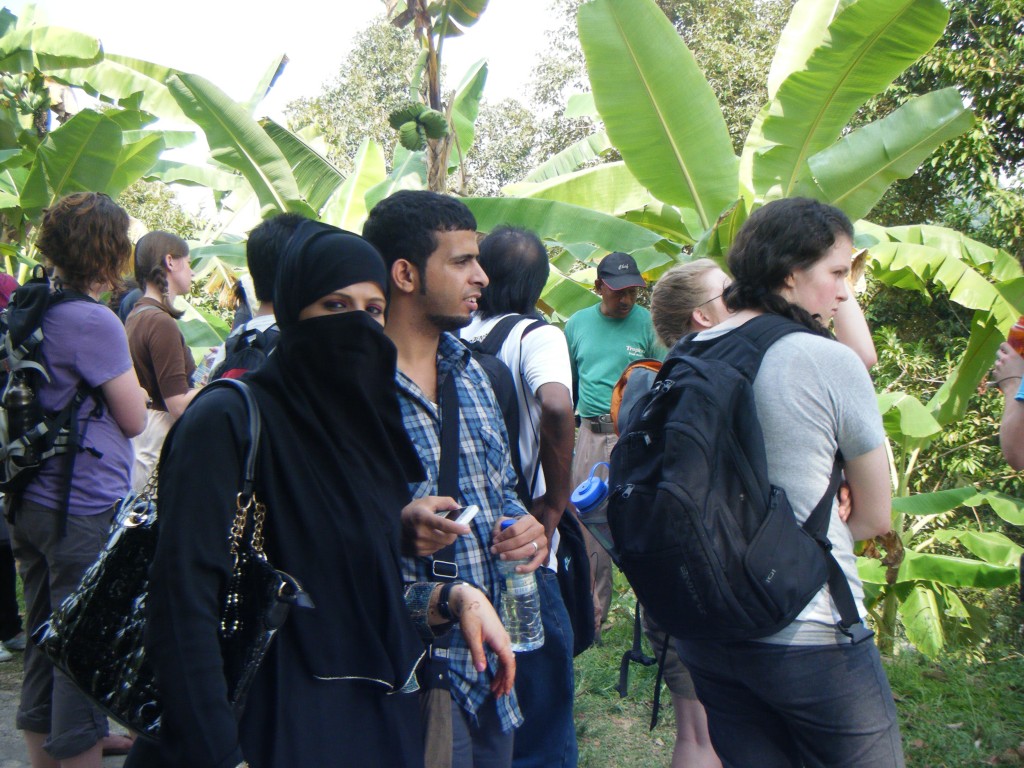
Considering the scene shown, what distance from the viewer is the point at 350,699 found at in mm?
1696

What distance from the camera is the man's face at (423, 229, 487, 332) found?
8.01 ft

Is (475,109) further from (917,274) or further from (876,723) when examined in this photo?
(876,723)

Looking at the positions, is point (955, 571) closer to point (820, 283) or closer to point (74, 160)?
point (820, 283)

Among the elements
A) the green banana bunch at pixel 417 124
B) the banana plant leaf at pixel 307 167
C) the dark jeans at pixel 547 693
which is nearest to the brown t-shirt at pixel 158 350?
the dark jeans at pixel 547 693

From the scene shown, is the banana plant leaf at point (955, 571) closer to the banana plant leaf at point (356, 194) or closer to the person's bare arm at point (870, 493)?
the person's bare arm at point (870, 493)

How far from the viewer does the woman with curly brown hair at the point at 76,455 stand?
3.08 metres

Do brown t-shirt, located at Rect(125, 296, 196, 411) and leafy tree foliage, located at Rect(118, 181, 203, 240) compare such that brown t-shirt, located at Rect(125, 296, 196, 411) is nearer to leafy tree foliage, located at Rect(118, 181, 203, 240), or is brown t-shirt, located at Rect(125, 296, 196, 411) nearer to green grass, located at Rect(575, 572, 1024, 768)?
green grass, located at Rect(575, 572, 1024, 768)

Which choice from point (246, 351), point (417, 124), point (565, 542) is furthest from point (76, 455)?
point (417, 124)

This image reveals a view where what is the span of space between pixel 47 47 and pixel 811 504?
963 centimetres

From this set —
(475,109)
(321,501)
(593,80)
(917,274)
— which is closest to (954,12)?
(917,274)

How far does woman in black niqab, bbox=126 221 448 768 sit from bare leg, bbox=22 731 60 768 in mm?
1945

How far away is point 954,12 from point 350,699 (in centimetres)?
1137

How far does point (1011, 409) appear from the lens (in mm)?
2877

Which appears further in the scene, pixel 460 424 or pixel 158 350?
pixel 158 350
